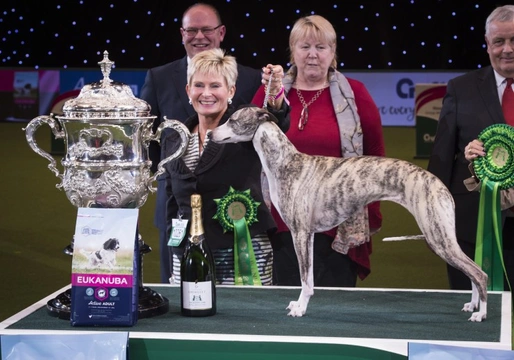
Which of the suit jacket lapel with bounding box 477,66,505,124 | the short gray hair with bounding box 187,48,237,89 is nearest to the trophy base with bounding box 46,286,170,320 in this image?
the short gray hair with bounding box 187,48,237,89

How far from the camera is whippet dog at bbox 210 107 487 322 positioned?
7.22 ft

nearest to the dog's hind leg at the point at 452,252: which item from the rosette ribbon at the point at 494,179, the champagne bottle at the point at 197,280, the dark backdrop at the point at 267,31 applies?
the rosette ribbon at the point at 494,179

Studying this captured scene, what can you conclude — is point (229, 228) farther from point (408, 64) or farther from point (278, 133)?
point (408, 64)

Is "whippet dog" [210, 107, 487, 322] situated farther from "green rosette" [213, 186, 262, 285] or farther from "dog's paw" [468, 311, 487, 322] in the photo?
"green rosette" [213, 186, 262, 285]

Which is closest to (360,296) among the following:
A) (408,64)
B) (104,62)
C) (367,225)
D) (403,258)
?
(367,225)

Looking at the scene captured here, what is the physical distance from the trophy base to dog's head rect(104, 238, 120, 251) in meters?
0.22

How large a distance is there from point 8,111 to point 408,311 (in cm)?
1340

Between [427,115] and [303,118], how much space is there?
25.1 feet

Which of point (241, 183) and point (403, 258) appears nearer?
point (241, 183)

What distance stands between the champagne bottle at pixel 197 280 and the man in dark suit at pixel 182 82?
1352 mm

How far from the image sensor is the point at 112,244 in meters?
2.18

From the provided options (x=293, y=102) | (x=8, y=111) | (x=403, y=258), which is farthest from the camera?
(x=8, y=111)

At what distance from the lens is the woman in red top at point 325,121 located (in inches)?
127

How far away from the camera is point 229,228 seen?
2838 mm
